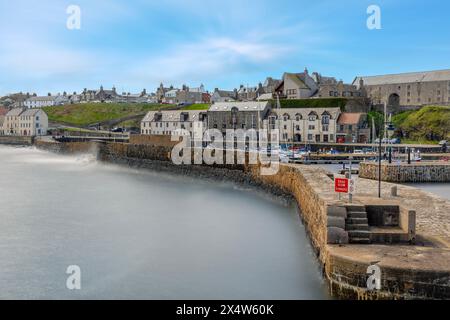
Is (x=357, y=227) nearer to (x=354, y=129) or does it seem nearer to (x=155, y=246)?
(x=155, y=246)

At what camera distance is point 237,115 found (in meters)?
64.6

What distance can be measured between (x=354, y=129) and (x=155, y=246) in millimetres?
43864

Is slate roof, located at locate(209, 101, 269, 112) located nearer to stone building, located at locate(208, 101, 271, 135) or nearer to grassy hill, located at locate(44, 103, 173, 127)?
stone building, located at locate(208, 101, 271, 135)

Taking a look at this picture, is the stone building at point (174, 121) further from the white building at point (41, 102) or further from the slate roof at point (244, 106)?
the white building at point (41, 102)

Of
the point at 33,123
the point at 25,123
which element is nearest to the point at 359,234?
the point at 33,123

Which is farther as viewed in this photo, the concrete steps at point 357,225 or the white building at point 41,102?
the white building at point 41,102

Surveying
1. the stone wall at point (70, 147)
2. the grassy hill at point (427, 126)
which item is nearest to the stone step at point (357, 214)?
the grassy hill at point (427, 126)

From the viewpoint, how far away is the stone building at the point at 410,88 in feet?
250

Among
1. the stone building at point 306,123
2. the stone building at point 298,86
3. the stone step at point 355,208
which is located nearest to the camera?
the stone step at point 355,208

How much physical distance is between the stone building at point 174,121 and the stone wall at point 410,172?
3974cm

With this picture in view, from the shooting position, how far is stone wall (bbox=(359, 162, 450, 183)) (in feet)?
97.5

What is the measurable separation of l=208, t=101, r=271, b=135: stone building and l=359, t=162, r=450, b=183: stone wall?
32.2m

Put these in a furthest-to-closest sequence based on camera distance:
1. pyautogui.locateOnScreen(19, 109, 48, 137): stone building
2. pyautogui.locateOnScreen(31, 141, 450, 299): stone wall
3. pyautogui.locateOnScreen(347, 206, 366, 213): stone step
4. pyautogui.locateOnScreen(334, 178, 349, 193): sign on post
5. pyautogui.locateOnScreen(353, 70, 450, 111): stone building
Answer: pyautogui.locateOnScreen(19, 109, 48, 137): stone building, pyautogui.locateOnScreen(353, 70, 450, 111): stone building, pyautogui.locateOnScreen(334, 178, 349, 193): sign on post, pyautogui.locateOnScreen(347, 206, 366, 213): stone step, pyautogui.locateOnScreen(31, 141, 450, 299): stone wall

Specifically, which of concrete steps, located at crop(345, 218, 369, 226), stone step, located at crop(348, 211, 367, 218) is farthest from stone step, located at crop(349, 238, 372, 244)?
stone step, located at crop(348, 211, 367, 218)
